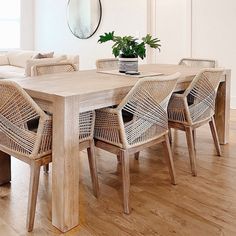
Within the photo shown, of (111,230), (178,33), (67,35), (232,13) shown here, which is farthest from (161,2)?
(111,230)

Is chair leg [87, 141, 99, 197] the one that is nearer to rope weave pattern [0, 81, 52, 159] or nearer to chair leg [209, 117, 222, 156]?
rope weave pattern [0, 81, 52, 159]

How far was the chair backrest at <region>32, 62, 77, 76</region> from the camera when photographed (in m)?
2.83

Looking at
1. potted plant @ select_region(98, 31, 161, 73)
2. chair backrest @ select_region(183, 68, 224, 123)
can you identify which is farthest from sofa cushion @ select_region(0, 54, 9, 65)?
chair backrest @ select_region(183, 68, 224, 123)

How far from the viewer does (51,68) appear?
2.96m

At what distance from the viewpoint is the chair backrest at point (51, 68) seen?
2.83m

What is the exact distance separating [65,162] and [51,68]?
57.2 inches

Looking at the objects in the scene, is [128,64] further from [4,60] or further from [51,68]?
[4,60]

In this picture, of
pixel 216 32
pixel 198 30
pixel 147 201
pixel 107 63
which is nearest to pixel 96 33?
pixel 198 30

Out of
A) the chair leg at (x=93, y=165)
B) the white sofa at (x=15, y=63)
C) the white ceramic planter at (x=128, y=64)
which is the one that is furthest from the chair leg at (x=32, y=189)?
the white sofa at (x=15, y=63)

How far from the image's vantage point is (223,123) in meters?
3.23

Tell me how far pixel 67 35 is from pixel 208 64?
181 inches

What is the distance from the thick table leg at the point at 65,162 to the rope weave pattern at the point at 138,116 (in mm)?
321

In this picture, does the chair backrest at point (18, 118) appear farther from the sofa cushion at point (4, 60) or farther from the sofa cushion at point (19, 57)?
the sofa cushion at point (4, 60)

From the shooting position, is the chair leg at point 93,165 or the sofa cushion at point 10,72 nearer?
the chair leg at point 93,165
